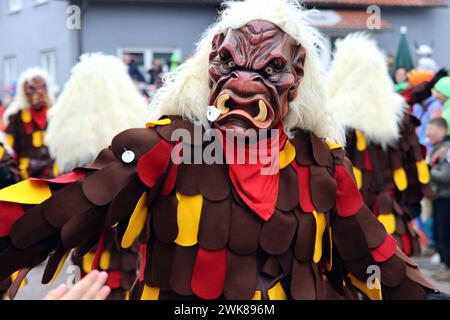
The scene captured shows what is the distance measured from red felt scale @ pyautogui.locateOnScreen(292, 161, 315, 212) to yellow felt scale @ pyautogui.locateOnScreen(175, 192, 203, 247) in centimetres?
37

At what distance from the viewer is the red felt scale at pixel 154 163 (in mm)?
2330

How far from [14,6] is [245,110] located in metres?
16.7

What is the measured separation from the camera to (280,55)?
A: 2.45 metres

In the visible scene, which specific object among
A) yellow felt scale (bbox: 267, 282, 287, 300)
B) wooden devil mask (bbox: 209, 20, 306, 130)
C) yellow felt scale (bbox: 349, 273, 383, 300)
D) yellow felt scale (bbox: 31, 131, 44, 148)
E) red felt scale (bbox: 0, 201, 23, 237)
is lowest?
yellow felt scale (bbox: 31, 131, 44, 148)

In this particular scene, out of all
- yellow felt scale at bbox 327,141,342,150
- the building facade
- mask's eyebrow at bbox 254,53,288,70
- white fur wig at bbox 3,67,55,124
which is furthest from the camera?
the building facade

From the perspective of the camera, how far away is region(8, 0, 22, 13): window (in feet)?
57.7

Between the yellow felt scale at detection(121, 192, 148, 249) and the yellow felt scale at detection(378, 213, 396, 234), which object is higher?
the yellow felt scale at detection(121, 192, 148, 249)

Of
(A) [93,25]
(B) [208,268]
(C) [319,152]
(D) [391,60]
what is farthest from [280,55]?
(A) [93,25]

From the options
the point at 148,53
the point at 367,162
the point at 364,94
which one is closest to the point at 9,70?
the point at 148,53

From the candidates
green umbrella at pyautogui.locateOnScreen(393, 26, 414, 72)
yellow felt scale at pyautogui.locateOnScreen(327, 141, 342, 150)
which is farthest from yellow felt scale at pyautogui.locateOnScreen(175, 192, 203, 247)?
green umbrella at pyautogui.locateOnScreen(393, 26, 414, 72)

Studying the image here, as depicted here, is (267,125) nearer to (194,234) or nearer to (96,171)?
(194,234)

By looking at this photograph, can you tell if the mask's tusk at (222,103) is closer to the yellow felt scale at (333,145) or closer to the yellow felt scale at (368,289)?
the yellow felt scale at (333,145)

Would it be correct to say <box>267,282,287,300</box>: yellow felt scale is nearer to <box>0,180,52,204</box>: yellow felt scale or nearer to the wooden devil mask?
the wooden devil mask
